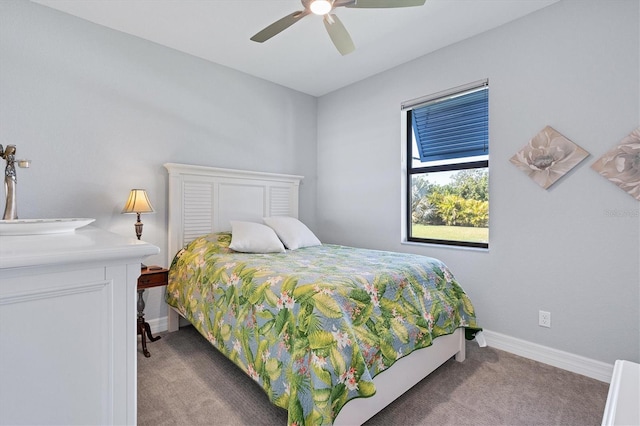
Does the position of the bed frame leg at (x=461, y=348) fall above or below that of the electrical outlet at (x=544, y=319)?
below

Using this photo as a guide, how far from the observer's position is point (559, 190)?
228cm

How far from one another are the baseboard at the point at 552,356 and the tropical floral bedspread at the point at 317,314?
56cm

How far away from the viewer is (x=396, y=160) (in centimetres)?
328

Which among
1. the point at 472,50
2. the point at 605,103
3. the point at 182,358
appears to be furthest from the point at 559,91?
the point at 182,358

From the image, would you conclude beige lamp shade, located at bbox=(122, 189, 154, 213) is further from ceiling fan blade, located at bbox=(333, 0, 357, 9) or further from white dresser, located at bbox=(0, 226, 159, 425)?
ceiling fan blade, located at bbox=(333, 0, 357, 9)

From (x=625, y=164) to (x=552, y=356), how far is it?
4.64ft

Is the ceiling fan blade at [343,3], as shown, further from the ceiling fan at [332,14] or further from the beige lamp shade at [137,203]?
the beige lamp shade at [137,203]

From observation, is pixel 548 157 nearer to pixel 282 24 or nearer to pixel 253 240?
pixel 282 24

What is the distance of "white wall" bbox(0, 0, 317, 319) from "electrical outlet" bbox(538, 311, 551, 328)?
300cm

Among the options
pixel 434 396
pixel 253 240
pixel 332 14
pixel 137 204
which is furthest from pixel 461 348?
pixel 137 204

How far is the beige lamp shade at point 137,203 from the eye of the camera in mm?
2479

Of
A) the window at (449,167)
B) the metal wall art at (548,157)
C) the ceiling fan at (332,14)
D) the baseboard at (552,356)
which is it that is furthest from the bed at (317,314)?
the ceiling fan at (332,14)

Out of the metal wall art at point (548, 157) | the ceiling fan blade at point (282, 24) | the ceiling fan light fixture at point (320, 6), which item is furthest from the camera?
the metal wall art at point (548, 157)

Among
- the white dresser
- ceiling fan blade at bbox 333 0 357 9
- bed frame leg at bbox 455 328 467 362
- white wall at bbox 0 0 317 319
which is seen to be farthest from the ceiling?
bed frame leg at bbox 455 328 467 362
